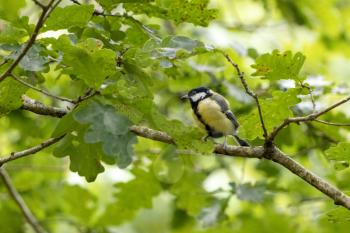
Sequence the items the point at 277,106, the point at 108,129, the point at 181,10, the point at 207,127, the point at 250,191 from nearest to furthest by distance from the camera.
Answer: the point at 108,129, the point at 277,106, the point at 181,10, the point at 207,127, the point at 250,191

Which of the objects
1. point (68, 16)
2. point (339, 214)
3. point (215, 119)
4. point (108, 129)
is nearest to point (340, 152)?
point (339, 214)

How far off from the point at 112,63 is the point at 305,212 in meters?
2.86

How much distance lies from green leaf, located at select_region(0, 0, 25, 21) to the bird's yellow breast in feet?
2.23

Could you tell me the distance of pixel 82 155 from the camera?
209 cm

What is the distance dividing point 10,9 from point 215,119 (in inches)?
29.5

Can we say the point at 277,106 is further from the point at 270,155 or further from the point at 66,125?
the point at 66,125

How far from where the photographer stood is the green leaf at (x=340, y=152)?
6.75 ft

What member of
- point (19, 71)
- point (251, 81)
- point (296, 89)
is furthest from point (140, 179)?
point (296, 89)

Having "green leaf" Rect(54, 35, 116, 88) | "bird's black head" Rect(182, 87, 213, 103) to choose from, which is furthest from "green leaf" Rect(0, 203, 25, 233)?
"green leaf" Rect(54, 35, 116, 88)

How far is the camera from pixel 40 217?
392cm

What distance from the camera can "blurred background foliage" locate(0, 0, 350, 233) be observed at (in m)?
1.85

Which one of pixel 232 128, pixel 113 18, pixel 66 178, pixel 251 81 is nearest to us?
pixel 113 18

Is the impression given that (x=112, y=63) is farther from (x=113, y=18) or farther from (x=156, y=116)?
(x=113, y=18)

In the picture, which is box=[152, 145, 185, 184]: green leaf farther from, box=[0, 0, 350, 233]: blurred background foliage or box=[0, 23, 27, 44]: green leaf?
box=[0, 23, 27, 44]: green leaf
